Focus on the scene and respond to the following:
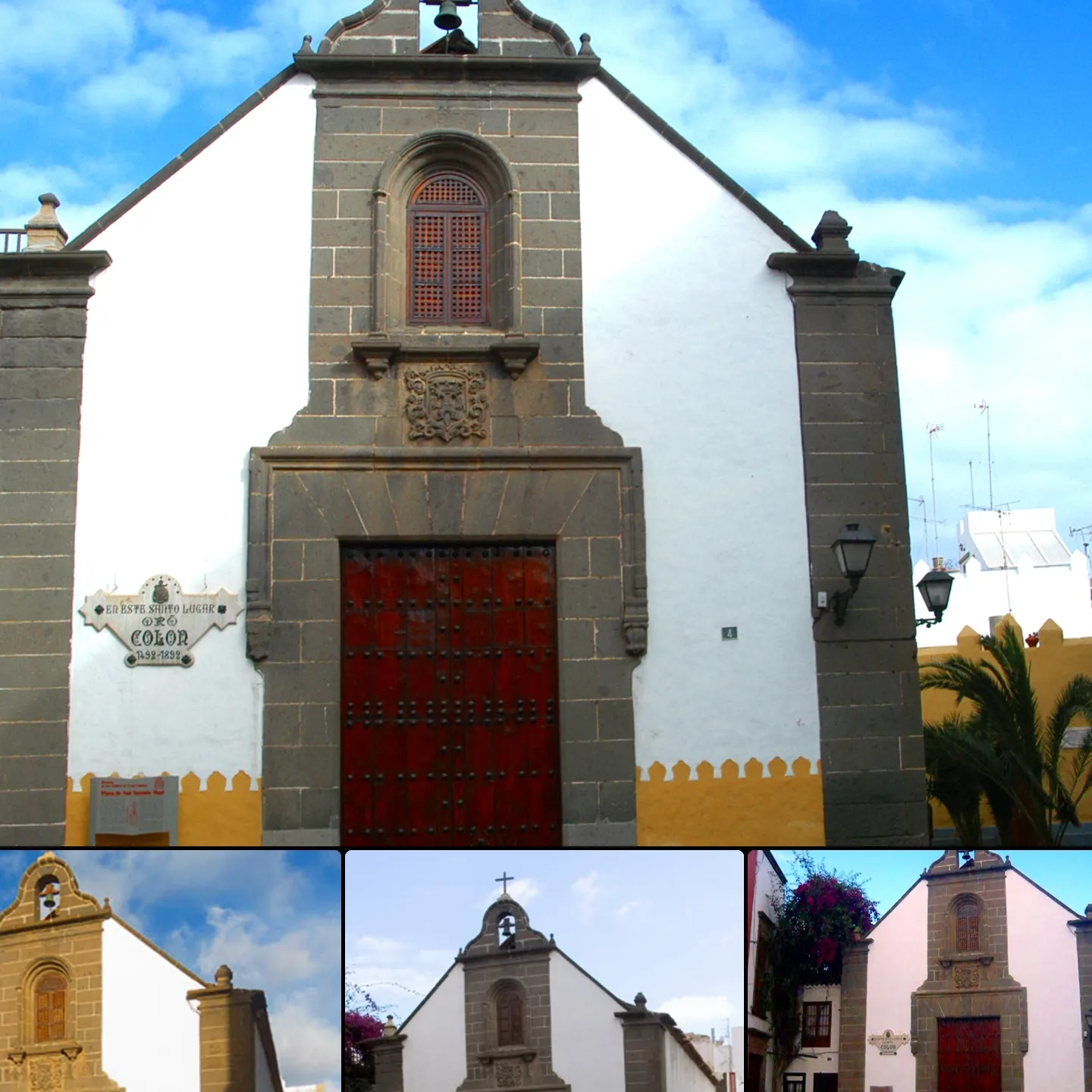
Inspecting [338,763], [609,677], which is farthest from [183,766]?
[609,677]

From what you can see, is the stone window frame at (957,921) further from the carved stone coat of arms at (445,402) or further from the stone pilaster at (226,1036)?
the carved stone coat of arms at (445,402)

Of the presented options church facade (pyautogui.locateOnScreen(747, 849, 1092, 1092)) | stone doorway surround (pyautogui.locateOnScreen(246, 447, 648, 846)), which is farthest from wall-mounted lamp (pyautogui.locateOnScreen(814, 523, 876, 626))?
church facade (pyautogui.locateOnScreen(747, 849, 1092, 1092))

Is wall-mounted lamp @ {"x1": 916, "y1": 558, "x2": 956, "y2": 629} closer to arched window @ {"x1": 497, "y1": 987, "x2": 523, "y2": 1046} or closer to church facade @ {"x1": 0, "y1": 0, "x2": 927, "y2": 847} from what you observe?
church facade @ {"x1": 0, "y1": 0, "x2": 927, "y2": 847}

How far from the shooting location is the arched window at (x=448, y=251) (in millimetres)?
10414

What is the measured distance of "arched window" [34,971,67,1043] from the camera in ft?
12.6

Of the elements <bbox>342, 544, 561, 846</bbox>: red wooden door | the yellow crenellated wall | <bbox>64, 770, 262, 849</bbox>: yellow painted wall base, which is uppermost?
the yellow crenellated wall

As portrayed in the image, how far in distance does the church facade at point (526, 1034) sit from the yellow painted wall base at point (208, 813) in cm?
566

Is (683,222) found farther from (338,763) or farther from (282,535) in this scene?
(338,763)

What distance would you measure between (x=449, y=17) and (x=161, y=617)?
5202 millimetres

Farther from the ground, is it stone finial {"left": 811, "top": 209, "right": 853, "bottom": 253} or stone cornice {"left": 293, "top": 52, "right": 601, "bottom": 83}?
stone cornice {"left": 293, "top": 52, "right": 601, "bottom": 83}

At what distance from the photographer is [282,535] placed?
9.73 metres

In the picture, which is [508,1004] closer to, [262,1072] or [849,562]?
[262,1072]

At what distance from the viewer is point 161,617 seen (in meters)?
9.59

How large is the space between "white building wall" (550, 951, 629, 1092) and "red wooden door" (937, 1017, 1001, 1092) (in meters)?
0.77
